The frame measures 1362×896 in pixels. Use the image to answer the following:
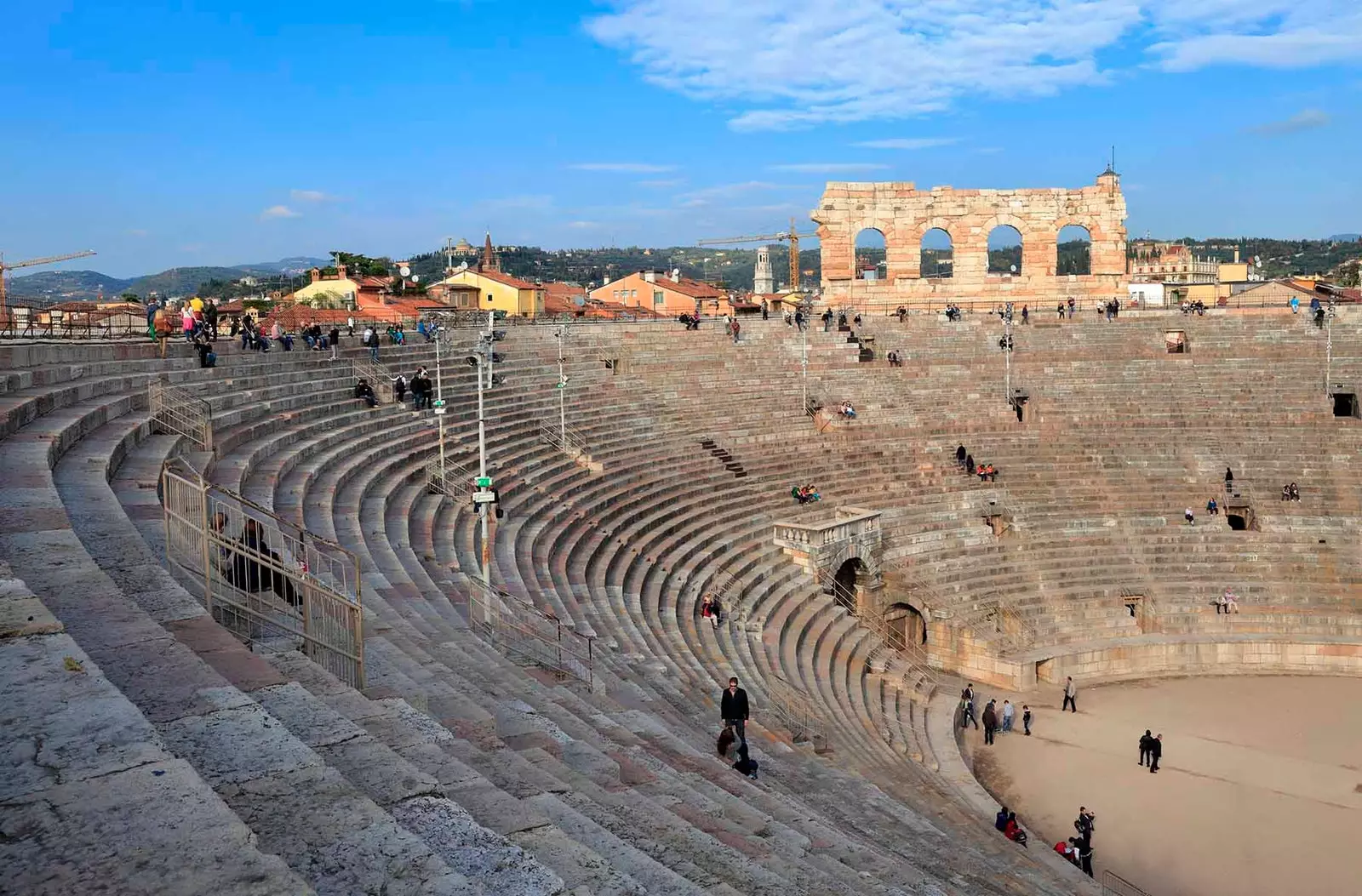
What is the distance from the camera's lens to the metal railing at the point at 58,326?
18938 mm

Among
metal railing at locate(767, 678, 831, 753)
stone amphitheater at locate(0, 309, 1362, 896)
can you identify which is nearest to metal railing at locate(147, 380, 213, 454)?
stone amphitheater at locate(0, 309, 1362, 896)

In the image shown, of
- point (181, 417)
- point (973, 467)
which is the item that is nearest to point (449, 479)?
point (181, 417)

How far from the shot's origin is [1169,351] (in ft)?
113

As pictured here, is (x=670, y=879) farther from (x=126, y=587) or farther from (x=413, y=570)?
(x=413, y=570)

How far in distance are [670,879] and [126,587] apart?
4.30 meters

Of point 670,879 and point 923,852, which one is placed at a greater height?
point 670,879

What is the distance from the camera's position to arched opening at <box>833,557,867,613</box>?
23.5 metres

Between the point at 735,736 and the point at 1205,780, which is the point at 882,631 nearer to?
the point at 1205,780

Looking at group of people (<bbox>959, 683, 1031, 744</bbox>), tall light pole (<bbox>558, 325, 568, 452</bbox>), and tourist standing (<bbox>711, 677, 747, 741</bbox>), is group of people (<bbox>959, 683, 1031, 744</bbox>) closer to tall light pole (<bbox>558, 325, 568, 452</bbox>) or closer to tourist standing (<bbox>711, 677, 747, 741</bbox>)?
tourist standing (<bbox>711, 677, 747, 741</bbox>)

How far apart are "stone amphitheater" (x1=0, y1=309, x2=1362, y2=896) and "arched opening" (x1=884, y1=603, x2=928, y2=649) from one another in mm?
108

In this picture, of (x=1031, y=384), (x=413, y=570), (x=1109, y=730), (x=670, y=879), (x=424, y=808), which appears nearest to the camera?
(x=424, y=808)

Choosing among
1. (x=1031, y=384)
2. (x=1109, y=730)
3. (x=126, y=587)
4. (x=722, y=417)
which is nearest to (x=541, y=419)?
(x=722, y=417)

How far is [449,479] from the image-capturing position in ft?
63.6

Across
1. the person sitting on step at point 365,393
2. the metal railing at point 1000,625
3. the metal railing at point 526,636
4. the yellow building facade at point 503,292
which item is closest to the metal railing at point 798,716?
the metal railing at point 526,636
